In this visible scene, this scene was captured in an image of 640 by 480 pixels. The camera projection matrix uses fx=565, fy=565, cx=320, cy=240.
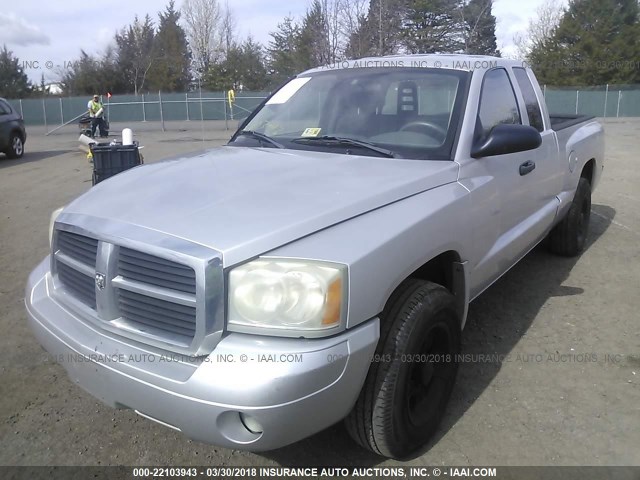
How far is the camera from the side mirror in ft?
10.1

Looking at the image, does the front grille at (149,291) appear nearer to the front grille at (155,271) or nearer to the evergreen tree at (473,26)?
the front grille at (155,271)

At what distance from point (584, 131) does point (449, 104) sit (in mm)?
2826

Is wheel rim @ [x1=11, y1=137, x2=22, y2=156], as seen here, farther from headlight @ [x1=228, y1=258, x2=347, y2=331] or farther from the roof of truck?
headlight @ [x1=228, y1=258, x2=347, y2=331]

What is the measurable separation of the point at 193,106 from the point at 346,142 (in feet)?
104

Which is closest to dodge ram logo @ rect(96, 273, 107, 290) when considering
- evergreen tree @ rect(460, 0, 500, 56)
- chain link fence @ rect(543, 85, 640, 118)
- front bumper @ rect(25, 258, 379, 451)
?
front bumper @ rect(25, 258, 379, 451)

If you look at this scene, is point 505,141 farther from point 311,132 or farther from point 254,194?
point 254,194

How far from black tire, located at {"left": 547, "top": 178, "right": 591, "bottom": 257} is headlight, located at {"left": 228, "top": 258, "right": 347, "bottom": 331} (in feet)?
12.7

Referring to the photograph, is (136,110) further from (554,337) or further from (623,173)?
(554,337)

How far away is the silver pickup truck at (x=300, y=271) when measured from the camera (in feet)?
6.77

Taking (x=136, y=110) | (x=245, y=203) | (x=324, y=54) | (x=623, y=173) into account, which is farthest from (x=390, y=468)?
(x=136, y=110)

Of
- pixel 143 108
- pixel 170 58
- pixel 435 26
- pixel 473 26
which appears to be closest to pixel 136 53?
pixel 170 58

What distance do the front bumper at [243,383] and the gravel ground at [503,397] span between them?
0.62 meters

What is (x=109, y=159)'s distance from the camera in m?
6.98

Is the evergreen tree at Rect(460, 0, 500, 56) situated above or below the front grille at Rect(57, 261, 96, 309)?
above
